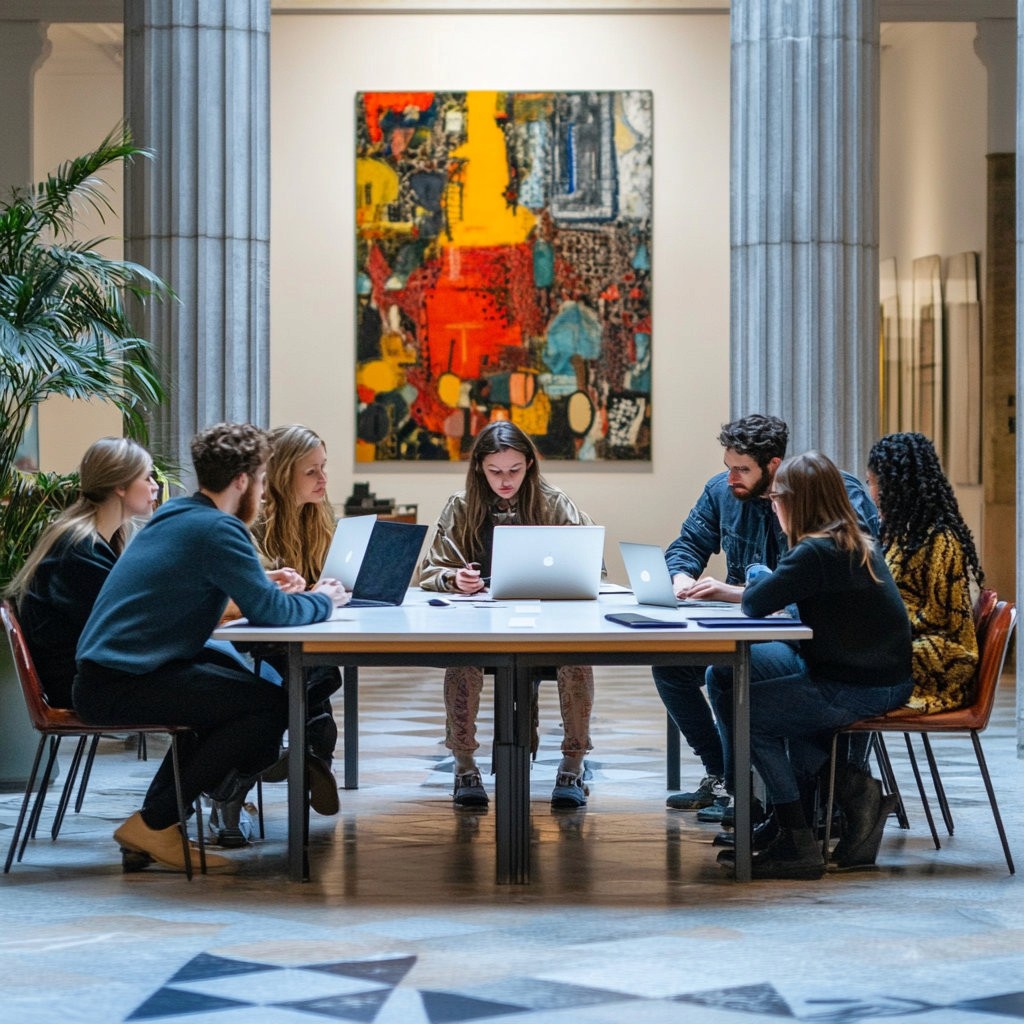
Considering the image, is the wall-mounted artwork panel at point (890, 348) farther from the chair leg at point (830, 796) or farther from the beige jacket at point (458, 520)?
the chair leg at point (830, 796)

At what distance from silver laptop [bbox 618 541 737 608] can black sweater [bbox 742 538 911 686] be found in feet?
1.48

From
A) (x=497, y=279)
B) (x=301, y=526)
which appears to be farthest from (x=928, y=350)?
(x=301, y=526)

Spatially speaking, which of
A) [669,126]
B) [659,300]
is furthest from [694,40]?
[659,300]

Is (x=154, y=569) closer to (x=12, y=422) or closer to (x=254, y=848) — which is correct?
(x=254, y=848)

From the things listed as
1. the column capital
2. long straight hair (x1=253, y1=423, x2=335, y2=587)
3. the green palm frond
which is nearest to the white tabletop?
long straight hair (x1=253, y1=423, x2=335, y2=587)

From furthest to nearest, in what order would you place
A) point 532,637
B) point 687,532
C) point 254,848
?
point 687,532, point 254,848, point 532,637

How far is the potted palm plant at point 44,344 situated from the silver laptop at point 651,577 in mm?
2358

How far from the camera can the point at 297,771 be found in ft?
15.5

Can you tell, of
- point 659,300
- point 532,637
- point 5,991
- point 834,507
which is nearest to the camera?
point 5,991

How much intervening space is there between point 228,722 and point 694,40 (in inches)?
397

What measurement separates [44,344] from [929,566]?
3.47 metres

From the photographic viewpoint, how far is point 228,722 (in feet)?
15.9

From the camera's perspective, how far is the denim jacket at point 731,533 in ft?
19.6

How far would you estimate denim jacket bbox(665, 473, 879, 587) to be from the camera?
5.97 meters
